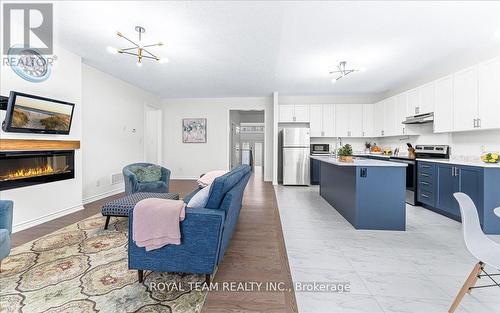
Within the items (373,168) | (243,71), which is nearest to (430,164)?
(373,168)

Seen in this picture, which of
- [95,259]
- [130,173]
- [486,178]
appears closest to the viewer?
[95,259]

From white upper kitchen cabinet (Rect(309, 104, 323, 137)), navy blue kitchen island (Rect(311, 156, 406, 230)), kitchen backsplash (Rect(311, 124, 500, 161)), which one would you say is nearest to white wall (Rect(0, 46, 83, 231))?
navy blue kitchen island (Rect(311, 156, 406, 230))

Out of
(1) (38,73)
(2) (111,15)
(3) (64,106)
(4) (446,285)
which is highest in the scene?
(2) (111,15)

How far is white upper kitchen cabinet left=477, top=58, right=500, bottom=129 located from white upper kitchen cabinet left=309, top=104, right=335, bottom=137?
11.2 feet

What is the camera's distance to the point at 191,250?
177cm

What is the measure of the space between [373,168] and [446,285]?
61.3 inches

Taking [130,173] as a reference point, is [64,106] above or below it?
above

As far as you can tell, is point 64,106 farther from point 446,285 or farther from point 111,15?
point 446,285

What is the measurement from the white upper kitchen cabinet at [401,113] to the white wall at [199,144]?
3403 mm

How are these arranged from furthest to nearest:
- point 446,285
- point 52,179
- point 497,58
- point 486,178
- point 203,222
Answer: point 52,179, point 497,58, point 486,178, point 446,285, point 203,222

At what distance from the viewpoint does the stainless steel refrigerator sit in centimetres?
652

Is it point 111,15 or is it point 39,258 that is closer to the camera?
point 39,258

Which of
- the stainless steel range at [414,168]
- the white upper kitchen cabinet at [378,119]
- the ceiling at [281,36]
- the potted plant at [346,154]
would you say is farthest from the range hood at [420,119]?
the potted plant at [346,154]

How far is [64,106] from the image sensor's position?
3.59 metres
